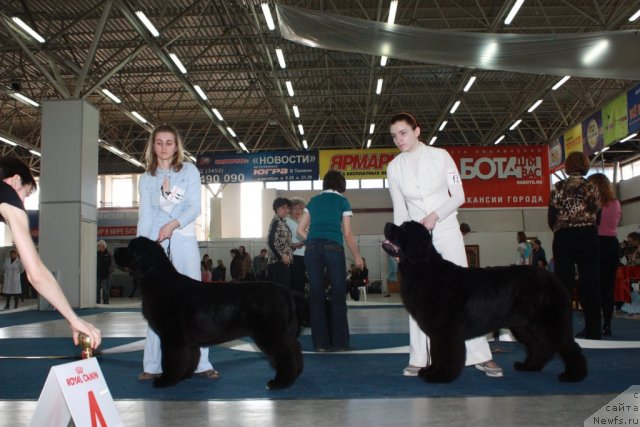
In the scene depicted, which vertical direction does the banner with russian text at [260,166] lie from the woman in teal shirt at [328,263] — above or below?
above

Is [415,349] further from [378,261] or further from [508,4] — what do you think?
[378,261]

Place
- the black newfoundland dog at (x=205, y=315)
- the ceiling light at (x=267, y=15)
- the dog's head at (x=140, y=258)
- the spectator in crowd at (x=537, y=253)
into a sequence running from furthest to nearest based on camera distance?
the ceiling light at (x=267, y=15) → the spectator in crowd at (x=537, y=253) → the dog's head at (x=140, y=258) → the black newfoundland dog at (x=205, y=315)

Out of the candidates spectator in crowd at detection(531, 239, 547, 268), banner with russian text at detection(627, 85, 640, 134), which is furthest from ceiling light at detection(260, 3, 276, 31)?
banner with russian text at detection(627, 85, 640, 134)

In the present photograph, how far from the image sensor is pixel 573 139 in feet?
58.2

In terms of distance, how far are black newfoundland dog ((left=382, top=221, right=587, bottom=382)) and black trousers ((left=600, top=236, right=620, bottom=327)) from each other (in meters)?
3.12

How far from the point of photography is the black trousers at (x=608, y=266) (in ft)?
19.9

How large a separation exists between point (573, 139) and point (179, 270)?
55.1 ft

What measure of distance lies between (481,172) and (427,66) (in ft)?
12.3

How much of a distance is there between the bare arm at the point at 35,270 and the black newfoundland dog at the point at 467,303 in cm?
191

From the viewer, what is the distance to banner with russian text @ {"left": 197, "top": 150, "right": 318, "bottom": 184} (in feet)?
61.9

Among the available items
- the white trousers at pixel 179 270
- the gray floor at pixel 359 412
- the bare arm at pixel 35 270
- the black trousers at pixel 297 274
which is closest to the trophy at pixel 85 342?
the bare arm at pixel 35 270

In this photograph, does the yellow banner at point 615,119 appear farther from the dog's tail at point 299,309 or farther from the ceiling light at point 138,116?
the ceiling light at point 138,116

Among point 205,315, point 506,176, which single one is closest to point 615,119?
point 506,176

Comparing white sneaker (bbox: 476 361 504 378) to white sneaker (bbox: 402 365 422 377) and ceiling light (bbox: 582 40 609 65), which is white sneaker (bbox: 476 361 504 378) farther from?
ceiling light (bbox: 582 40 609 65)
